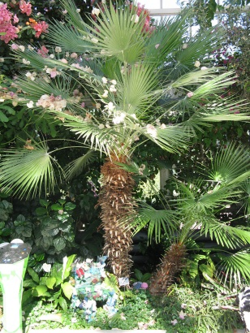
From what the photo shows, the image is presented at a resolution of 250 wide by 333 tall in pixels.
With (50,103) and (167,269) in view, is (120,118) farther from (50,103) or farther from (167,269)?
(167,269)

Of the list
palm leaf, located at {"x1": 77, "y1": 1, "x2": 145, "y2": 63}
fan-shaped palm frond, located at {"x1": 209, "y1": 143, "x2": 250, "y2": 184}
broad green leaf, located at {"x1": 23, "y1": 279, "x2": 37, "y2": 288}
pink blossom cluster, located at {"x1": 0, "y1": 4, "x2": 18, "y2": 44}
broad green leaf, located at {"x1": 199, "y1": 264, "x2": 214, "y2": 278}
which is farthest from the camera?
broad green leaf, located at {"x1": 199, "y1": 264, "x2": 214, "y2": 278}

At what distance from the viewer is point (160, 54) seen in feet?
9.66

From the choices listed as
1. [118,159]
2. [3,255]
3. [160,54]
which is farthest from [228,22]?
[3,255]

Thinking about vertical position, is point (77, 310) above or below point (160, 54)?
below

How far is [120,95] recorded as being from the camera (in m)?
2.87

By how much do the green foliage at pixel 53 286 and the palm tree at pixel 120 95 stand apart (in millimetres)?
434

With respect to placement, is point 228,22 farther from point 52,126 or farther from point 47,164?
point 47,164

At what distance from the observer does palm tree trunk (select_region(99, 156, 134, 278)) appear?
10.6 feet

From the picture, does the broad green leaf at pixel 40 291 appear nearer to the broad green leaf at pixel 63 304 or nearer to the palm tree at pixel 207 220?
the broad green leaf at pixel 63 304

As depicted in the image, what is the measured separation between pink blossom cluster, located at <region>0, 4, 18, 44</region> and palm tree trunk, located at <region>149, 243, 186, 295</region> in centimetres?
242

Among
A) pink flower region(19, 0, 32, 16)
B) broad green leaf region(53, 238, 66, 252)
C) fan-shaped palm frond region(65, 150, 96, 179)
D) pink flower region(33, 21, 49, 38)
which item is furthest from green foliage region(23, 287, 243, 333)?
pink flower region(19, 0, 32, 16)

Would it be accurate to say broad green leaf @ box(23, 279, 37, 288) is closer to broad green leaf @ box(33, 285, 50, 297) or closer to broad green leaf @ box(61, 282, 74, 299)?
broad green leaf @ box(33, 285, 50, 297)

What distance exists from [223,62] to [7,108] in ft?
8.06

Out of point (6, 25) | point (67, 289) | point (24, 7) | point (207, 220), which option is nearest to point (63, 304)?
point (67, 289)
